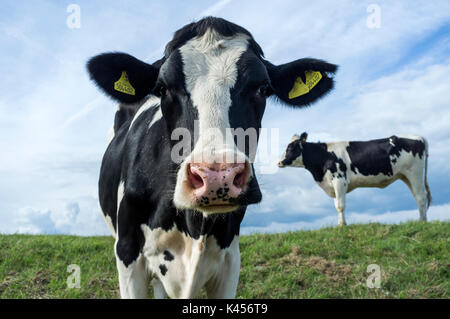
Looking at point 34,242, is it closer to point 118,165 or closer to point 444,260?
point 118,165

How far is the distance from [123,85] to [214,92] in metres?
1.26

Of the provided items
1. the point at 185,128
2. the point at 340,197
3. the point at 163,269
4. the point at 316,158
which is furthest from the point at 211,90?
the point at 316,158

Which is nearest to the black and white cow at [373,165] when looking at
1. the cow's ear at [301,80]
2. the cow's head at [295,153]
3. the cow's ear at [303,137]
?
the cow's head at [295,153]

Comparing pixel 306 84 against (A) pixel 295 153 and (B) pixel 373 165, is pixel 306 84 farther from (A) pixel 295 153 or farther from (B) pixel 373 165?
(A) pixel 295 153

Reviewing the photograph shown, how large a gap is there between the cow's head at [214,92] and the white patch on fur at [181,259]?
2.28 feet

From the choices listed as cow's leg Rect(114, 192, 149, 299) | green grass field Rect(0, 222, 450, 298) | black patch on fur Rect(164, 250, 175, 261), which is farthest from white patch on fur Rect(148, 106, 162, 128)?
green grass field Rect(0, 222, 450, 298)

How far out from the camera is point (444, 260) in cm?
745

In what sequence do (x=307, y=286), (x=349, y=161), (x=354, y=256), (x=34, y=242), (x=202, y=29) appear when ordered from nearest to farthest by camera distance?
(x=202, y=29) < (x=307, y=286) < (x=354, y=256) < (x=34, y=242) < (x=349, y=161)

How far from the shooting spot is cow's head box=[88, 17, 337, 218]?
2418 mm

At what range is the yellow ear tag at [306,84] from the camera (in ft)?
13.1

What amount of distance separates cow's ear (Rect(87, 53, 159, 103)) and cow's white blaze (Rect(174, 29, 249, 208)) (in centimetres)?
58

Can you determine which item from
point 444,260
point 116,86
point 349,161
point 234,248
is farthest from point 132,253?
point 349,161

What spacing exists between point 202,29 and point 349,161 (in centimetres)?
1199
